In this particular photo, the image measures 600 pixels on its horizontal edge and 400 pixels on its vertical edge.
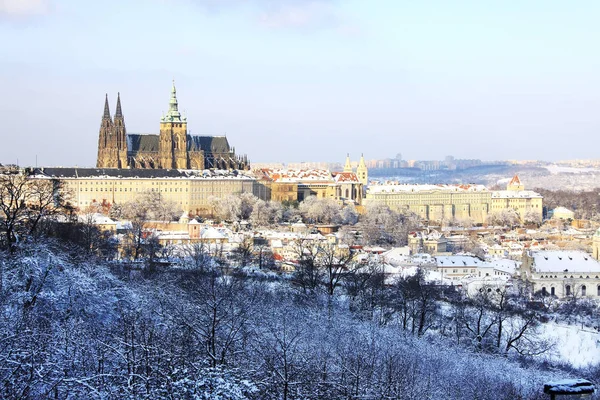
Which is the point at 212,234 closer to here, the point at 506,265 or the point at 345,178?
the point at 506,265

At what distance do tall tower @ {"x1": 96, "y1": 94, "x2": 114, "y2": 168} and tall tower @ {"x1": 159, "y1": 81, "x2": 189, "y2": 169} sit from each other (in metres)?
5.58

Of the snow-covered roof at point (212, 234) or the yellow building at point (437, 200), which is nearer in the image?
the snow-covered roof at point (212, 234)

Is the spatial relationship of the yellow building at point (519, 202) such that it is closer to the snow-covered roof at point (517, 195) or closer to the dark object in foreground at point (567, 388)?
the snow-covered roof at point (517, 195)

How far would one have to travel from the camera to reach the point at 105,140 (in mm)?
99188

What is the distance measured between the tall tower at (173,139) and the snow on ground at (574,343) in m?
66.7

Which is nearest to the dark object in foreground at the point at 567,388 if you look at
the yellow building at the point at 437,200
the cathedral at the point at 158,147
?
the cathedral at the point at 158,147

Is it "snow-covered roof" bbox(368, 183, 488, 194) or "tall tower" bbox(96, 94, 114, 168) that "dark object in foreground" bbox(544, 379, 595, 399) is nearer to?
"tall tower" bbox(96, 94, 114, 168)

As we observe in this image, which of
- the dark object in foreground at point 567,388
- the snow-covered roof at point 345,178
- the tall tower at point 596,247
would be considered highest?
the dark object in foreground at point 567,388

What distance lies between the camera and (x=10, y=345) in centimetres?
1722

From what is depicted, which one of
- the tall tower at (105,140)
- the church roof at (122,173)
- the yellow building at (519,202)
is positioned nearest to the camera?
the church roof at (122,173)

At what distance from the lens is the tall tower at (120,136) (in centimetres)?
9894

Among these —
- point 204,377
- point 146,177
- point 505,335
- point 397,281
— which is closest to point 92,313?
point 204,377

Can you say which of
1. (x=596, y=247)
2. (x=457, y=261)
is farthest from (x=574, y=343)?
(x=596, y=247)

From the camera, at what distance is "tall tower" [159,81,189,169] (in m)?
103
